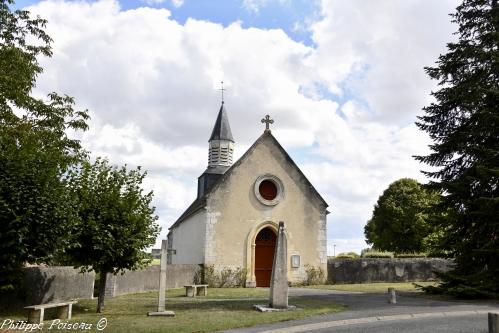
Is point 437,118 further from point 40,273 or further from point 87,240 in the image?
point 40,273

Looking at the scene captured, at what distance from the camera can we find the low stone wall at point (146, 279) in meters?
17.9

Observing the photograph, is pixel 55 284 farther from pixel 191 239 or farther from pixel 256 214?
pixel 191 239

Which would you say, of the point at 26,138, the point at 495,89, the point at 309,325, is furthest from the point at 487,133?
the point at 26,138

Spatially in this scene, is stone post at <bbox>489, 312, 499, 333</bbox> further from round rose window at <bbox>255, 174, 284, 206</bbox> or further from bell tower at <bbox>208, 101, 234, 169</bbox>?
bell tower at <bbox>208, 101, 234, 169</bbox>

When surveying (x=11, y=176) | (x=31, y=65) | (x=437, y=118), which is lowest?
(x=11, y=176)

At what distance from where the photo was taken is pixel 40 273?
13.8 meters

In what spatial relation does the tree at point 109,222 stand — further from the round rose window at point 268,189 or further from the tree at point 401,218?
the tree at point 401,218

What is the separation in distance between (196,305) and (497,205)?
9.56m

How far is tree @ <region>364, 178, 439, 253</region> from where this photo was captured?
41625 millimetres

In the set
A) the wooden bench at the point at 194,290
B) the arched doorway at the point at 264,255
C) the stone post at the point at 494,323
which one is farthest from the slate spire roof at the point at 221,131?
the stone post at the point at 494,323

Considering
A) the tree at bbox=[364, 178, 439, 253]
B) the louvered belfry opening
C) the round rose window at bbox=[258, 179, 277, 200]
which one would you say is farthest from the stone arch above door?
the tree at bbox=[364, 178, 439, 253]

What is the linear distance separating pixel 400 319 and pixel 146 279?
12017 millimetres

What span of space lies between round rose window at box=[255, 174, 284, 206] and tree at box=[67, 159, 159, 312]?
11623 millimetres

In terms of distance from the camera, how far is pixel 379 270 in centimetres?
2659
